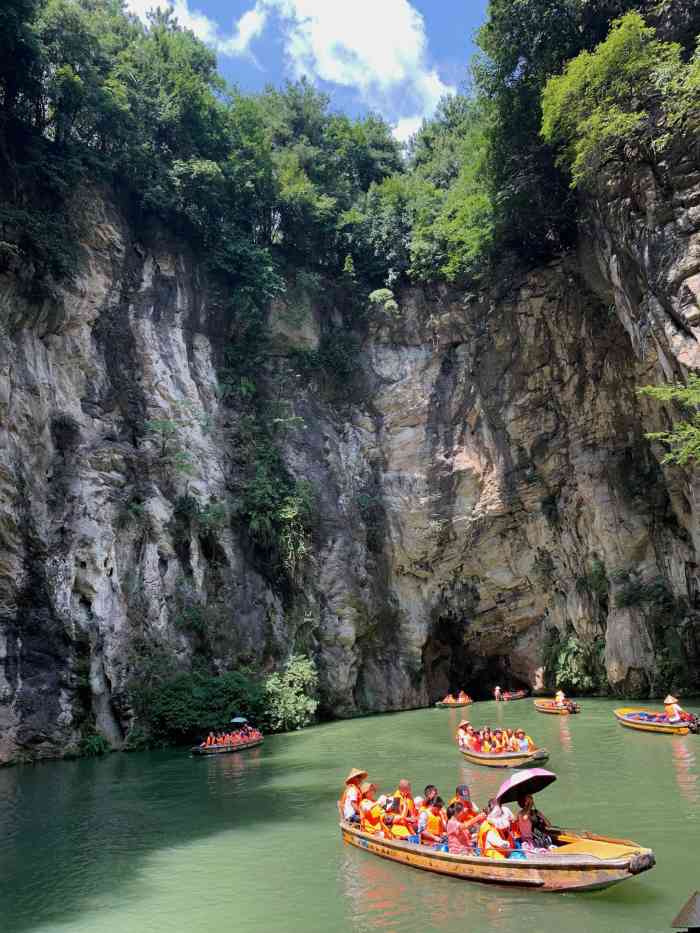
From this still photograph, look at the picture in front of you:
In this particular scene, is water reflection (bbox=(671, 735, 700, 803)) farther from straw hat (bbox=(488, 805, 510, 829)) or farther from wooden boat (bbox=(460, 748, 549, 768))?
straw hat (bbox=(488, 805, 510, 829))

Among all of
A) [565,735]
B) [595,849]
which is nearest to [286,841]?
[595,849]

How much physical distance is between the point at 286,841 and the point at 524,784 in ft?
12.9

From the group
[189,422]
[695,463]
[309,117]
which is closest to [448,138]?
[309,117]

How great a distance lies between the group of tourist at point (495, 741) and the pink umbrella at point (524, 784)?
6246 millimetres

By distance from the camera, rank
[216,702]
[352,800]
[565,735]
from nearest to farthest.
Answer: [352,800] < [565,735] < [216,702]

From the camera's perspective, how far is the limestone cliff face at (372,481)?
19516 mm

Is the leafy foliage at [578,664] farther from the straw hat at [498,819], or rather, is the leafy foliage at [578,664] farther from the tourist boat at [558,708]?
the straw hat at [498,819]

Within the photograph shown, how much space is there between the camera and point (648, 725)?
Result: 658 inches

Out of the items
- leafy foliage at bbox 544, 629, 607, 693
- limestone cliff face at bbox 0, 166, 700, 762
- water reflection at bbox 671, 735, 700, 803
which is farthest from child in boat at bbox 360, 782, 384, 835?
leafy foliage at bbox 544, 629, 607, 693

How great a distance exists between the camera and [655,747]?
15.1m

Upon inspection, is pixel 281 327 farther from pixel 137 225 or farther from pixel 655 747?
pixel 655 747

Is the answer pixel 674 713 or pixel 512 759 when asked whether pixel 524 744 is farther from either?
pixel 674 713

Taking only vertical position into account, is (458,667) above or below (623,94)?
below

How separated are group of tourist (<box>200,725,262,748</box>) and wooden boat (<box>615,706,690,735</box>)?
32.5ft
